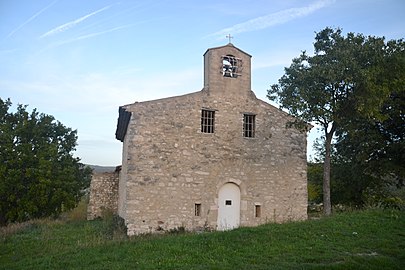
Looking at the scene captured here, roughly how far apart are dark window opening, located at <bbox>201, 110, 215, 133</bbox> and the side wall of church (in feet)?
25.2

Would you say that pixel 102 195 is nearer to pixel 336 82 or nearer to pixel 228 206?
pixel 228 206

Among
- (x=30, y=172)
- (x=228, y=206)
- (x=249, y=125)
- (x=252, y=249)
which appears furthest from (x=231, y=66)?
(x=30, y=172)

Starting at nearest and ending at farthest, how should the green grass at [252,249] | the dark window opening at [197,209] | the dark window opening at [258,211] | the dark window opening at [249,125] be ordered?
the green grass at [252,249] → the dark window opening at [197,209] → the dark window opening at [258,211] → the dark window opening at [249,125]

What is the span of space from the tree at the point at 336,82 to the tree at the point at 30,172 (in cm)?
1637

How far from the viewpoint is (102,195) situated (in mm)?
20375

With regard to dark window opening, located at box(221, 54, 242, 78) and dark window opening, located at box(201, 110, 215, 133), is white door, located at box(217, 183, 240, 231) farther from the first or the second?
dark window opening, located at box(221, 54, 242, 78)

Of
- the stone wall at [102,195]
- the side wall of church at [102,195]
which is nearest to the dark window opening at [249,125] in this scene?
the stone wall at [102,195]

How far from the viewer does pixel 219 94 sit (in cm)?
1614

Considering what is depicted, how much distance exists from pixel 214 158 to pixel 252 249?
646cm

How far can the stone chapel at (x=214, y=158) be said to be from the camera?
14570 millimetres

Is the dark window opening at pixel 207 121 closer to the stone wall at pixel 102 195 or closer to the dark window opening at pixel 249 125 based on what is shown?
the dark window opening at pixel 249 125

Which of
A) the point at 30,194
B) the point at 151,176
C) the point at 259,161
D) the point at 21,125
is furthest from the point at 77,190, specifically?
the point at 259,161

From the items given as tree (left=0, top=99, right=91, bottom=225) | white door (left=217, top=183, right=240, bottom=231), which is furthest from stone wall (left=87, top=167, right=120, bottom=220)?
white door (left=217, top=183, right=240, bottom=231)

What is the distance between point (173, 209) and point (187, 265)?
254 inches
